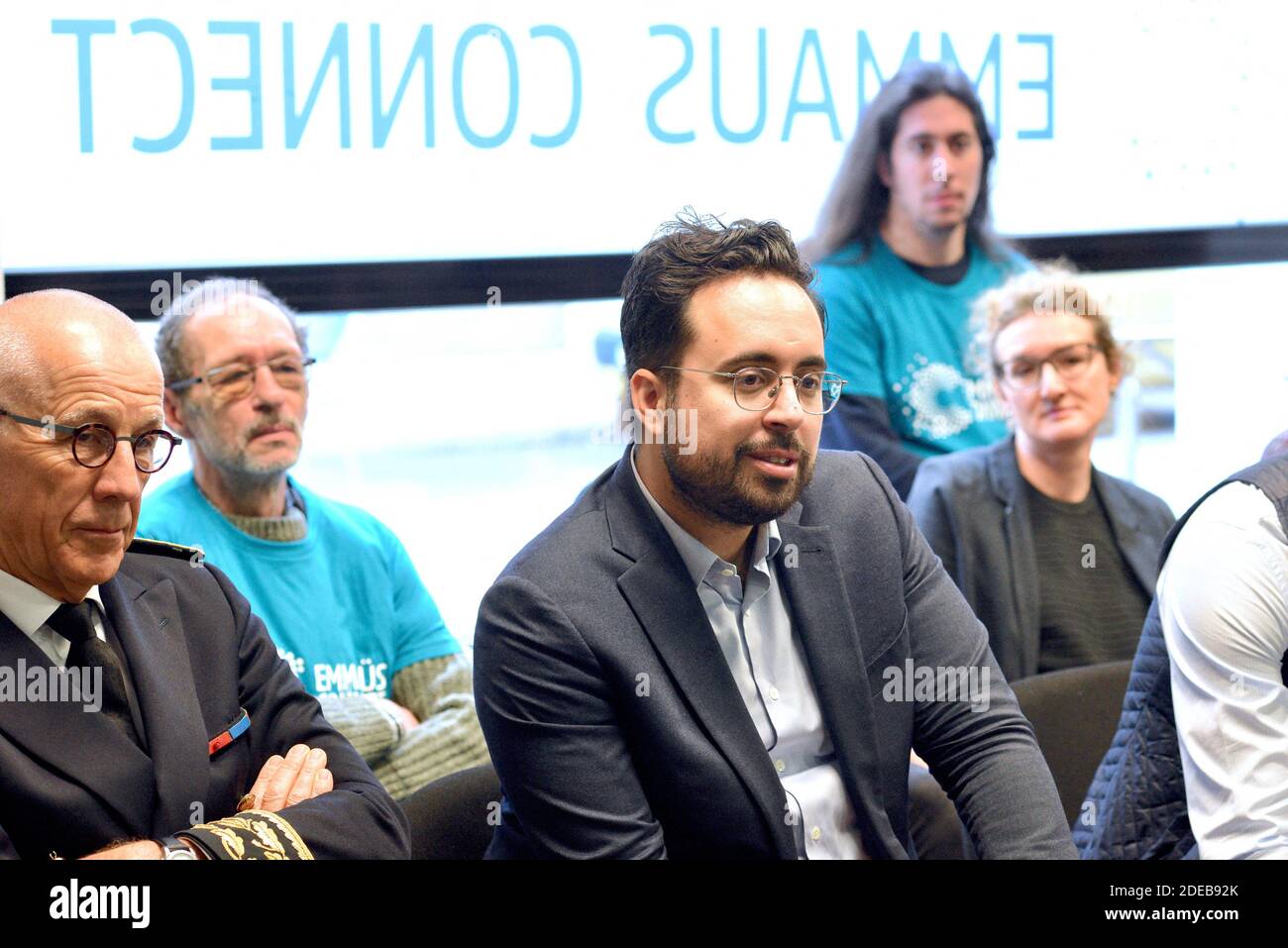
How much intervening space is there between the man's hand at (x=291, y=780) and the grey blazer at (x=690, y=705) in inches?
8.6

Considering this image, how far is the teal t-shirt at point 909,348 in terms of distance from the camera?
10.8 feet

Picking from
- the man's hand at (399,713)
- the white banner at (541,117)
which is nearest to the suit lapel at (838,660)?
the man's hand at (399,713)

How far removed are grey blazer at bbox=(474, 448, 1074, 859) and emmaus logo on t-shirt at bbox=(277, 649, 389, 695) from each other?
2.74 feet

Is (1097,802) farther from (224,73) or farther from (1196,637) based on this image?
(224,73)

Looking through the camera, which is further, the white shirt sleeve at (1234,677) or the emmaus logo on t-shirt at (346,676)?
the emmaus logo on t-shirt at (346,676)

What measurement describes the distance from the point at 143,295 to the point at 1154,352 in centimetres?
274

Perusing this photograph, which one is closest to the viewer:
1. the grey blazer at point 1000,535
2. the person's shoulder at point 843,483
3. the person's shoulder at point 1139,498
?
the person's shoulder at point 843,483

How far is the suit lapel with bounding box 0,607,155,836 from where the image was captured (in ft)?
5.29

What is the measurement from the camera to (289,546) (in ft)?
8.76

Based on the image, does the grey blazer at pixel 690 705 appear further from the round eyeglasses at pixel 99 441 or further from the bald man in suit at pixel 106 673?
the round eyeglasses at pixel 99 441

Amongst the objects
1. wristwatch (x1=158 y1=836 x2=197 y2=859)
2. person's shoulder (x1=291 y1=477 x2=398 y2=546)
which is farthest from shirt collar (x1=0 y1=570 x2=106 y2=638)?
person's shoulder (x1=291 y1=477 x2=398 y2=546)

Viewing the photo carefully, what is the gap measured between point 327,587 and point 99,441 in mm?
1012

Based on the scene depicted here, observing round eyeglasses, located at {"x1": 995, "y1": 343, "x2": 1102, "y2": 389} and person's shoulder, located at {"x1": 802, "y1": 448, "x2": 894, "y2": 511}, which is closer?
person's shoulder, located at {"x1": 802, "y1": 448, "x2": 894, "y2": 511}

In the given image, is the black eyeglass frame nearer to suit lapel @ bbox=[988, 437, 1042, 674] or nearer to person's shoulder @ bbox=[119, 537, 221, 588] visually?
person's shoulder @ bbox=[119, 537, 221, 588]
